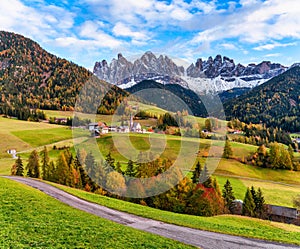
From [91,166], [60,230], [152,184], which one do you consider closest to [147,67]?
[91,166]

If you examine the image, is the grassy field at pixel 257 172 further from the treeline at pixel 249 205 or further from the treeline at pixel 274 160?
the treeline at pixel 249 205

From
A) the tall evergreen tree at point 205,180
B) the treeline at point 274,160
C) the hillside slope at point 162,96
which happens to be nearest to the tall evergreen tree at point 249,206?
the tall evergreen tree at point 205,180

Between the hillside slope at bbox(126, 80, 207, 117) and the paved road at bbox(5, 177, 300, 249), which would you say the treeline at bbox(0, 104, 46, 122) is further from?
the paved road at bbox(5, 177, 300, 249)

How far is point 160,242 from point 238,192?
45.9 meters

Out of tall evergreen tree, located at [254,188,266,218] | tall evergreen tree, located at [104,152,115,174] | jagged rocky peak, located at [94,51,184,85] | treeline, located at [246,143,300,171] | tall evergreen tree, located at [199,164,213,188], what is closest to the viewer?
jagged rocky peak, located at [94,51,184,85]

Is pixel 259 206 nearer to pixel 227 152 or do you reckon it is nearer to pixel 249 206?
pixel 249 206

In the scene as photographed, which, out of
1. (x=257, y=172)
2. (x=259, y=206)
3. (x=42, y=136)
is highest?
(x=42, y=136)

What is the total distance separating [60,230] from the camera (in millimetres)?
16078

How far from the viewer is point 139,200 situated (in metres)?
38.6

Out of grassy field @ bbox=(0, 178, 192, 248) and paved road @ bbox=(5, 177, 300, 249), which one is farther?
paved road @ bbox=(5, 177, 300, 249)

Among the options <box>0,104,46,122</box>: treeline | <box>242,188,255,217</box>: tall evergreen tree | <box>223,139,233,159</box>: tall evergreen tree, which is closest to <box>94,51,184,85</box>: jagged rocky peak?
<box>242,188,255,217</box>: tall evergreen tree

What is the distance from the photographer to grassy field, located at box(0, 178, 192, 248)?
557 inches

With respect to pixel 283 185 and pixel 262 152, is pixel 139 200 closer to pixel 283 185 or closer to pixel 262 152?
pixel 283 185

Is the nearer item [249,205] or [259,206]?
[249,205]
